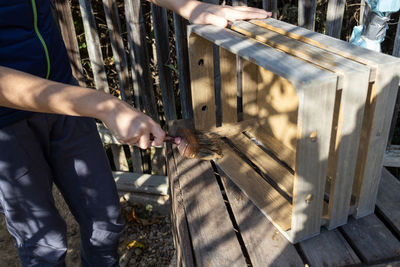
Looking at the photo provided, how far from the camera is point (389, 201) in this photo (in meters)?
1.82

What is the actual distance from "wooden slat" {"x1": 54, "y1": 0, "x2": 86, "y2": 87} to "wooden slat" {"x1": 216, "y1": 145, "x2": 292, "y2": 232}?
1.38 meters

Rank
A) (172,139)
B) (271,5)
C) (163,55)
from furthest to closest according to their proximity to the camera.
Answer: (163,55), (271,5), (172,139)

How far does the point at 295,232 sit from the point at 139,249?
75.7 inches

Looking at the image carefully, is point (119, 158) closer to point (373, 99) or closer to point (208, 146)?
point (208, 146)

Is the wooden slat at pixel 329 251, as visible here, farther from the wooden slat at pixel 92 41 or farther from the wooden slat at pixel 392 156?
the wooden slat at pixel 92 41

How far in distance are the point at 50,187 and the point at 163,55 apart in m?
1.27

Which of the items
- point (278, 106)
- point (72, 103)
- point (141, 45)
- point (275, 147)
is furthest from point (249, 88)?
point (72, 103)

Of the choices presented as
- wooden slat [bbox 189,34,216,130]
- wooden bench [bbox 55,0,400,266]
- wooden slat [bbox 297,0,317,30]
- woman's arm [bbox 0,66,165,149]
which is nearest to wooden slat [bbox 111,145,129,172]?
wooden bench [bbox 55,0,400,266]

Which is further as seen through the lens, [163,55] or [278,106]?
[163,55]

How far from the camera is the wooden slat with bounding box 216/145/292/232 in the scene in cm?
171

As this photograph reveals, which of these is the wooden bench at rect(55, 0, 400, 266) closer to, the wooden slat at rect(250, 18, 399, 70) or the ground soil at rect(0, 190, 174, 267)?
the wooden slat at rect(250, 18, 399, 70)

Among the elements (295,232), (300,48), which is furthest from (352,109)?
(295,232)

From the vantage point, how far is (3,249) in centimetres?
305

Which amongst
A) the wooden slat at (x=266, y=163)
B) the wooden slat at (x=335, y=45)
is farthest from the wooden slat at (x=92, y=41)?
the wooden slat at (x=335, y=45)
